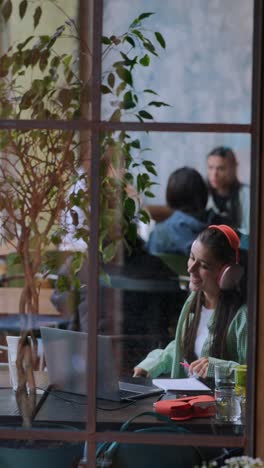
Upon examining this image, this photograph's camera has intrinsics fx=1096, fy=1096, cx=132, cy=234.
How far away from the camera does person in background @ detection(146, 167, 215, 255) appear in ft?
10.7

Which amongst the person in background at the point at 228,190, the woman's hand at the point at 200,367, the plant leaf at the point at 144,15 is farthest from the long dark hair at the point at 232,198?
the plant leaf at the point at 144,15

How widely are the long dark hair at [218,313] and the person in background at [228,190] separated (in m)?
0.08

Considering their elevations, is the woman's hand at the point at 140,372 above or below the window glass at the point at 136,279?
below

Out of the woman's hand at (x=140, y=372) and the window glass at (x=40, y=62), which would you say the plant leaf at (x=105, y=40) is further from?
the woman's hand at (x=140, y=372)

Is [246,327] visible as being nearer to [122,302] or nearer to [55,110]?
[122,302]

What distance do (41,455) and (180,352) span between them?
493 mm

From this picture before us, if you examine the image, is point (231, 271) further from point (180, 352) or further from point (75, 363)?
point (75, 363)

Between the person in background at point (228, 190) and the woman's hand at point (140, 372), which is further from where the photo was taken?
the person in background at point (228, 190)

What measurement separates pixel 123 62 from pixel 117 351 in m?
0.72

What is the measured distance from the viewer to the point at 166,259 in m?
3.27

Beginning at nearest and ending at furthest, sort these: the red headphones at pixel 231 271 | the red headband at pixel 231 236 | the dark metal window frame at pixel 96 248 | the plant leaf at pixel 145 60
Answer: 1. the dark metal window frame at pixel 96 248
2. the plant leaf at pixel 145 60
3. the red headphones at pixel 231 271
4. the red headband at pixel 231 236

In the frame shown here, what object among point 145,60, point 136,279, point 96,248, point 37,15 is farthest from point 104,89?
point 136,279

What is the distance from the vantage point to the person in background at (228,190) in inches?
115

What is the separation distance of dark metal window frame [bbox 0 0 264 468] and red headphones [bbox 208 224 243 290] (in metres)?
0.19
